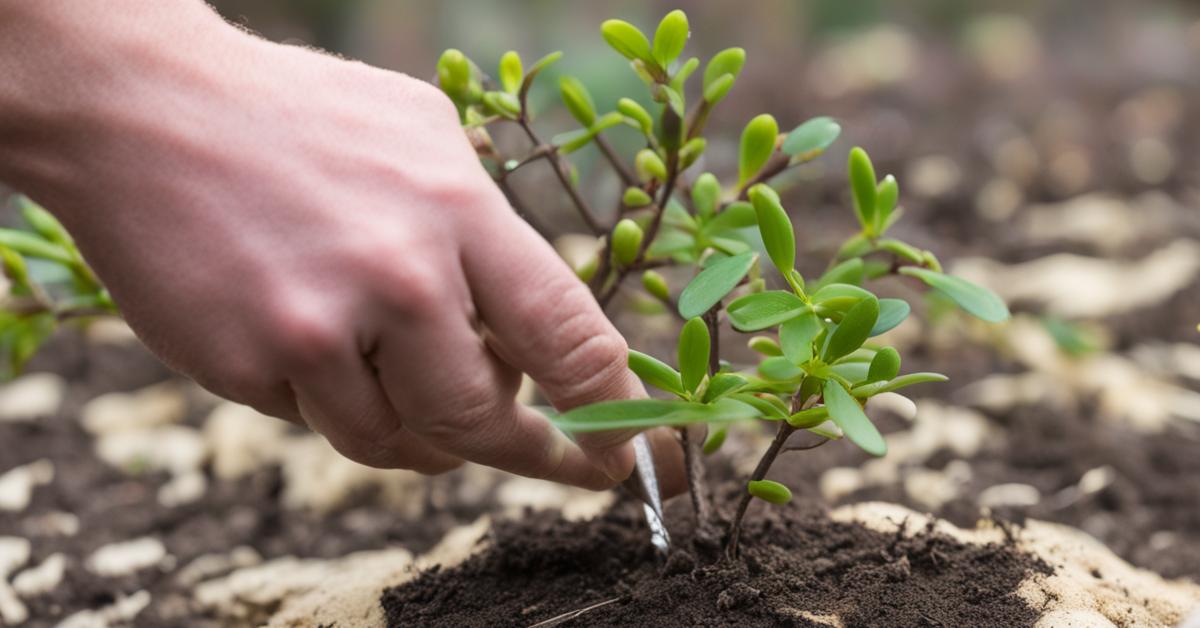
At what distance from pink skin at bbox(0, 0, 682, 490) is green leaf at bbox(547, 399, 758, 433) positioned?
0.06m

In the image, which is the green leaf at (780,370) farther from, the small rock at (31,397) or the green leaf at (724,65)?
the small rock at (31,397)

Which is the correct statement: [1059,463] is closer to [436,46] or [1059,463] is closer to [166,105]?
[166,105]

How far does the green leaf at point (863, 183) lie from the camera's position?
37.3 inches

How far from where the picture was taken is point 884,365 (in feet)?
2.65

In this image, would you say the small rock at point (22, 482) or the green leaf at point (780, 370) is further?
the small rock at point (22, 482)

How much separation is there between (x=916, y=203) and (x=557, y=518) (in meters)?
1.46

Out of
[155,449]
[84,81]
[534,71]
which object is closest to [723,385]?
[534,71]

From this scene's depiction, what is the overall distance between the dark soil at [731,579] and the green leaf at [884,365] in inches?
8.9

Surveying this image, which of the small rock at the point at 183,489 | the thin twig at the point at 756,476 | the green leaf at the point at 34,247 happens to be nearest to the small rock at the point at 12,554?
the small rock at the point at 183,489

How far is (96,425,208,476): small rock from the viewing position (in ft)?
5.20

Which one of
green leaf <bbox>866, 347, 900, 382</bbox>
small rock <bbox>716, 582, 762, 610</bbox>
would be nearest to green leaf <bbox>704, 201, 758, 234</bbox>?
green leaf <bbox>866, 347, 900, 382</bbox>

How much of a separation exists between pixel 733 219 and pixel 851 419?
29 cm

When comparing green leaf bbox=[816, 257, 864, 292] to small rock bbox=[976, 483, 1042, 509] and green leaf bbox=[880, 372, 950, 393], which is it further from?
small rock bbox=[976, 483, 1042, 509]

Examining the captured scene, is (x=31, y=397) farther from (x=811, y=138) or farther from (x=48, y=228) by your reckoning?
(x=811, y=138)
